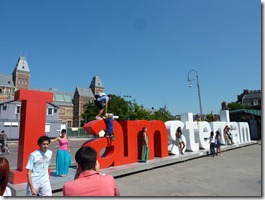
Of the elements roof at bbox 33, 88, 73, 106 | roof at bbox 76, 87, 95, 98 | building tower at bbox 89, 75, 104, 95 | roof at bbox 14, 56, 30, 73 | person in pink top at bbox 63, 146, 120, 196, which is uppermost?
roof at bbox 14, 56, 30, 73

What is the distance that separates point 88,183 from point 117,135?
6646 millimetres

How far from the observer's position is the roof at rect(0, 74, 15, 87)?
87.6 meters

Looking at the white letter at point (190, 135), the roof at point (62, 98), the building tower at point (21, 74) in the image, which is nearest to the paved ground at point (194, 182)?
the white letter at point (190, 135)

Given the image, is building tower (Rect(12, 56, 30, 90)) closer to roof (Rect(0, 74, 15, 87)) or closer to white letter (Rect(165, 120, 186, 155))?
roof (Rect(0, 74, 15, 87))

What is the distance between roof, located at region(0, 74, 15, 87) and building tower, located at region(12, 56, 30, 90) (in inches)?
71.7

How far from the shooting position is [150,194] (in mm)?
5539

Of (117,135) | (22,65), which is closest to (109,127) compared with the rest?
(117,135)

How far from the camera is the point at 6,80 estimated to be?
89.2 metres

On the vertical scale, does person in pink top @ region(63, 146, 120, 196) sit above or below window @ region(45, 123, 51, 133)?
above

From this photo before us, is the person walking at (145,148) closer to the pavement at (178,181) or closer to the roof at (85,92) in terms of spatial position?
the pavement at (178,181)

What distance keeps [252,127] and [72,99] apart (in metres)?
101

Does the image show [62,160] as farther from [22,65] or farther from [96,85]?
[96,85]

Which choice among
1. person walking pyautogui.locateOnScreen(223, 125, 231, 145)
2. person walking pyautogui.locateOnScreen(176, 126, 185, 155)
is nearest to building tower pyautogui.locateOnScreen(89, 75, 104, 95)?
person walking pyautogui.locateOnScreen(223, 125, 231, 145)

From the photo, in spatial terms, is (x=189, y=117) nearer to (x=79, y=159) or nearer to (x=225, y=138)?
(x=225, y=138)
